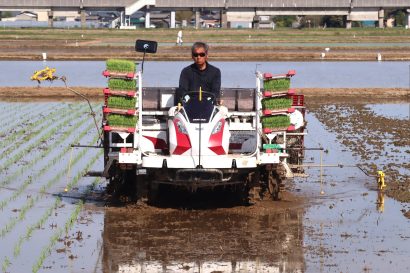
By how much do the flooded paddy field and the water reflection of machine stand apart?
0.01 meters

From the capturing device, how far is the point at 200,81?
13.5 metres

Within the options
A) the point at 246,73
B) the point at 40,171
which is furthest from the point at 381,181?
the point at 246,73

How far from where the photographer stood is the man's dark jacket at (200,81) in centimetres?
1348

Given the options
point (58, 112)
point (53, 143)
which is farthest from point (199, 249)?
point (58, 112)

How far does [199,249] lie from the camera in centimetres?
1083

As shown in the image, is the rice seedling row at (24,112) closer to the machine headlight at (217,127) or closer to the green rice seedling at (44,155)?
the green rice seedling at (44,155)

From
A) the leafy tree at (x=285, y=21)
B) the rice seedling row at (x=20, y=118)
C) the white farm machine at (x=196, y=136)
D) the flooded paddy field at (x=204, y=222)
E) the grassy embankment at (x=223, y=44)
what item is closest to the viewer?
the flooded paddy field at (x=204, y=222)

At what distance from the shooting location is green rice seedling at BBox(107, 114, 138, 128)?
13195 millimetres

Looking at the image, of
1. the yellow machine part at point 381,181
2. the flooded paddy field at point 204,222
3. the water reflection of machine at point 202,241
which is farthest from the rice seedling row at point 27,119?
the water reflection of machine at point 202,241

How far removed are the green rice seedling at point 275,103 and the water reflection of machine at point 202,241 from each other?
1.30 m

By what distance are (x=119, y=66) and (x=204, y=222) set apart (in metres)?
2.30

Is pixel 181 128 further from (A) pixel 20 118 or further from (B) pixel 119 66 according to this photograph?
(A) pixel 20 118

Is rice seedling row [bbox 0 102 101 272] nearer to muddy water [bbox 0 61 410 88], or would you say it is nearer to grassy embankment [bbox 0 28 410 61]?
muddy water [bbox 0 61 410 88]

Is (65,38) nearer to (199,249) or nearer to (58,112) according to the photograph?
(58,112)
